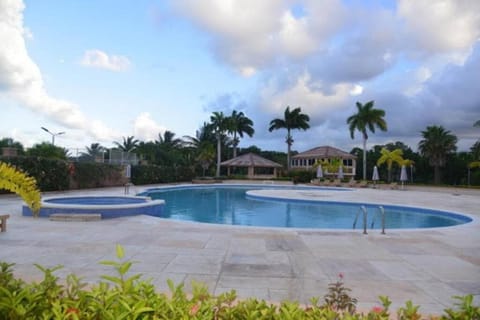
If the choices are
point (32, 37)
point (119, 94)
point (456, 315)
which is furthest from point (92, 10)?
point (456, 315)

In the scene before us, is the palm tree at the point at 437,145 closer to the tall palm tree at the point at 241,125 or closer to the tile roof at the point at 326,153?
the tile roof at the point at 326,153

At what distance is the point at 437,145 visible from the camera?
37.1m

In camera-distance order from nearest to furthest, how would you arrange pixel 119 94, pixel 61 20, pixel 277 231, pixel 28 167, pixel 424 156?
pixel 277 231 < pixel 61 20 < pixel 119 94 < pixel 28 167 < pixel 424 156

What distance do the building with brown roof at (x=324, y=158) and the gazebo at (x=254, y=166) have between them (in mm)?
4580

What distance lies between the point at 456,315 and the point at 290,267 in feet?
10.2

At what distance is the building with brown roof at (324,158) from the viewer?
43.2 metres

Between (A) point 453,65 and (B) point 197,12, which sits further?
(A) point 453,65

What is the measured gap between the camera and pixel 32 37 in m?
11.7

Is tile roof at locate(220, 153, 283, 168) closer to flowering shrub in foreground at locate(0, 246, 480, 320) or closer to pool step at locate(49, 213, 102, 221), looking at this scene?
pool step at locate(49, 213, 102, 221)

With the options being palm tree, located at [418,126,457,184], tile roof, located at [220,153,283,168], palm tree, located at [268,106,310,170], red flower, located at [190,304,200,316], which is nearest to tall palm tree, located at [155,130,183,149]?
tile roof, located at [220,153,283,168]

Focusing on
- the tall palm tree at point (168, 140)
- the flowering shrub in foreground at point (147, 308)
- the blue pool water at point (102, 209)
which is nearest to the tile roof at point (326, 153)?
the tall palm tree at point (168, 140)

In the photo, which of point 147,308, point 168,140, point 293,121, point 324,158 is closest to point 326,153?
point 324,158

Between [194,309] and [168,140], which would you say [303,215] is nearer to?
[194,309]

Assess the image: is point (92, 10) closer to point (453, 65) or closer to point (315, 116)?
point (453, 65)
